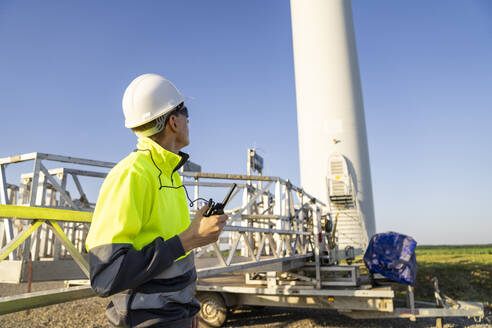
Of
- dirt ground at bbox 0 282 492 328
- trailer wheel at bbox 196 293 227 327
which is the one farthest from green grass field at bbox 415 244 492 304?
trailer wheel at bbox 196 293 227 327

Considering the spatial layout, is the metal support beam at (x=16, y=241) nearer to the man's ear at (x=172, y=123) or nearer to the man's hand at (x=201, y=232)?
the man's ear at (x=172, y=123)

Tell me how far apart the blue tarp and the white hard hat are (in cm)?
740

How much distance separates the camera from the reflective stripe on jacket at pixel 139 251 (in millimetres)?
1269

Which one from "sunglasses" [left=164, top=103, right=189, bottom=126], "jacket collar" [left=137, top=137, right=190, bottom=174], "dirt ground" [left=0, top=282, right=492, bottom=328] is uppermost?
"sunglasses" [left=164, top=103, right=189, bottom=126]

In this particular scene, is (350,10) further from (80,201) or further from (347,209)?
(80,201)

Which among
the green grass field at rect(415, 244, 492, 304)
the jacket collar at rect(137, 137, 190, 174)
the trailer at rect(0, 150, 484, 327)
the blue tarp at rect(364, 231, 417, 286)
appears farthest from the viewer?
the green grass field at rect(415, 244, 492, 304)

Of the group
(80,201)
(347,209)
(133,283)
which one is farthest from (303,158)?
(133,283)

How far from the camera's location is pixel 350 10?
64.8 ft

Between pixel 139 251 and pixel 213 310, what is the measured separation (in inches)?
297

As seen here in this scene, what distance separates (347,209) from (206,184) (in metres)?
10.2

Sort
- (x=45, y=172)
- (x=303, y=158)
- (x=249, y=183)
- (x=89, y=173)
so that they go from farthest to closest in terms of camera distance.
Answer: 1. (x=303, y=158)
2. (x=249, y=183)
3. (x=89, y=173)
4. (x=45, y=172)

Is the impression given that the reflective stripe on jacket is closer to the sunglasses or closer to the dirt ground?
the sunglasses

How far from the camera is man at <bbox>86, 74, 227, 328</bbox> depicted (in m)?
1.27

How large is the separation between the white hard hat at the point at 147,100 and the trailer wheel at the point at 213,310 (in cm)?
722
